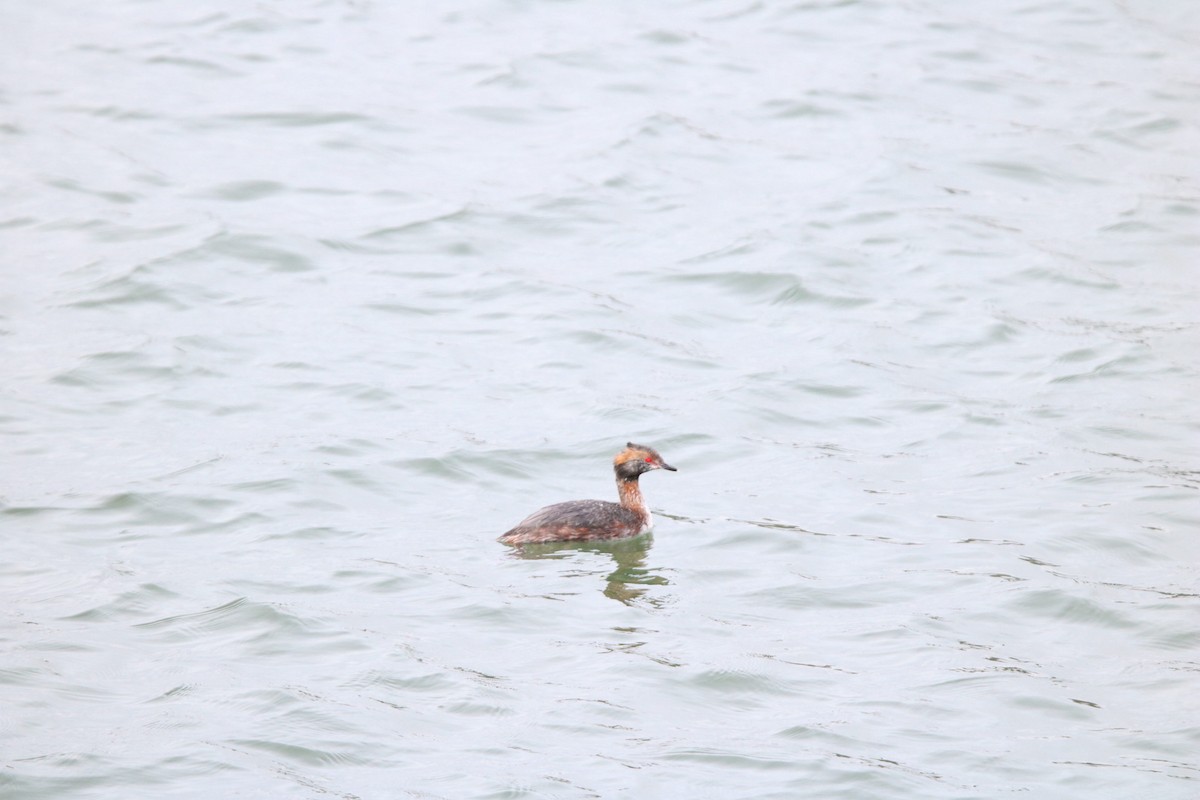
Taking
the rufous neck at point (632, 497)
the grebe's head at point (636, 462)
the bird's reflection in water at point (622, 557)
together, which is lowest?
the bird's reflection in water at point (622, 557)

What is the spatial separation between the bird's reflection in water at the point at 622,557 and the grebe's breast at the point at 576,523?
2.6 inches

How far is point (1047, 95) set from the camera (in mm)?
24094

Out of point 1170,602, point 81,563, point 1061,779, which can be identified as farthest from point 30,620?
point 1170,602

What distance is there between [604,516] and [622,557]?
13.7 inches

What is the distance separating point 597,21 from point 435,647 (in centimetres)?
1799

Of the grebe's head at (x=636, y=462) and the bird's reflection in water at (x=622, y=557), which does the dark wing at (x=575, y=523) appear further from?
the grebe's head at (x=636, y=462)

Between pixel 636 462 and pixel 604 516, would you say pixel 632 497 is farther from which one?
pixel 604 516

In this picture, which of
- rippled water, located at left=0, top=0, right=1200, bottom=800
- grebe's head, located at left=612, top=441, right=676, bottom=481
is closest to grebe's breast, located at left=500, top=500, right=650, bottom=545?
rippled water, located at left=0, top=0, right=1200, bottom=800

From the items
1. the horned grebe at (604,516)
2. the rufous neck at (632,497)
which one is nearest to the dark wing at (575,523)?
the horned grebe at (604,516)

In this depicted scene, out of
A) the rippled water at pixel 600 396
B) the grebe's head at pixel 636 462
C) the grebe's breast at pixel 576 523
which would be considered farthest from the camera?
the grebe's head at pixel 636 462

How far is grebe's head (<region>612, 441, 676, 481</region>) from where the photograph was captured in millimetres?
13328

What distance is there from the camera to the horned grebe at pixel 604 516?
1268cm

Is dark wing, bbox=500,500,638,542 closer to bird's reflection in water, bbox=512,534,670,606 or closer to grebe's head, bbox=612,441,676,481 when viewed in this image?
bird's reflection in water, bbox=512,534,670,606

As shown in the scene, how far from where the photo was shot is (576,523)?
42.1ft
